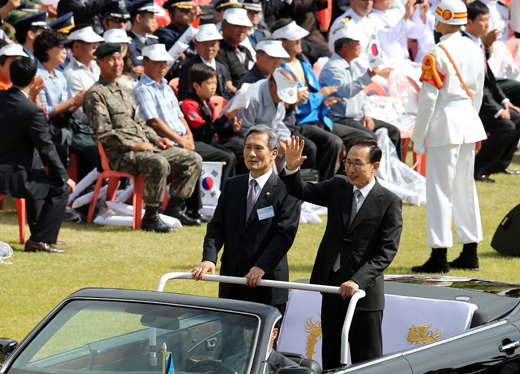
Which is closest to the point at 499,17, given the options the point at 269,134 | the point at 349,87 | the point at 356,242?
the point at 349,87

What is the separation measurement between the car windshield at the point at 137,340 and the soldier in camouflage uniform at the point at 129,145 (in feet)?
18.9

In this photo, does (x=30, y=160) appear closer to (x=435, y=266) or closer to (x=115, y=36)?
(x=115, y=36)

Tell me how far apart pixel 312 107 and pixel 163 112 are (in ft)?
7.28

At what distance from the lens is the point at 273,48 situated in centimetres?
1038

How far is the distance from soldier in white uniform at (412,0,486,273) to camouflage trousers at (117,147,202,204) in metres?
3.00

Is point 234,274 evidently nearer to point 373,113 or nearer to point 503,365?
point 503,365

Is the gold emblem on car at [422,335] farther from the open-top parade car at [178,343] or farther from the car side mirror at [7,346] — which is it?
the car side mirror at [7,346]

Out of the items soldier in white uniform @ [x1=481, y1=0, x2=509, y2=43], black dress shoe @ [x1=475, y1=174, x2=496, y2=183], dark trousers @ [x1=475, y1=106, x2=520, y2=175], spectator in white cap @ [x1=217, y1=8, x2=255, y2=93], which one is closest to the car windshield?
spectator in white cap @ [x1=217, y1=8, x2=255, y2=93]

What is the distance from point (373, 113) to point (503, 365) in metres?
8.66

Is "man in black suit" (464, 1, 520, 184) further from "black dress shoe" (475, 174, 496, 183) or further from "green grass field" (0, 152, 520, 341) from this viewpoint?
"green grass field" (0, 152, 520, 341)

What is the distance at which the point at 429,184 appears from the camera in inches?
298

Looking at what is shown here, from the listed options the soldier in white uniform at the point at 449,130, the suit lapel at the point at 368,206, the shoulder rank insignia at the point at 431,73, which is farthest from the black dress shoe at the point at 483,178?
the suit lapel at the point at 368,206

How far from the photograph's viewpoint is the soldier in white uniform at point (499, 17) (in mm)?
16734

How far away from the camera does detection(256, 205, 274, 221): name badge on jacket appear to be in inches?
184
